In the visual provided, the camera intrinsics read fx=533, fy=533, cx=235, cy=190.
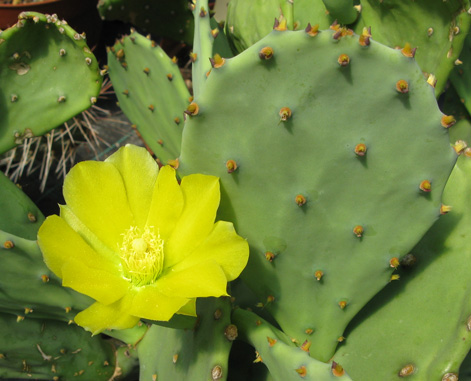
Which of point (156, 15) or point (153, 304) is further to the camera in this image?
point (156, 15)

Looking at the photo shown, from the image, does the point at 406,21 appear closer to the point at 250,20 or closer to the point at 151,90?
the point at 250,20

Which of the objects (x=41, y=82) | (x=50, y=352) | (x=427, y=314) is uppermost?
(x=41, y=82)

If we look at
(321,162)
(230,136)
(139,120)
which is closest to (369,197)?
(321,162)

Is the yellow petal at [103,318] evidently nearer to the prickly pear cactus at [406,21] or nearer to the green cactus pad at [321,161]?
the green cactus pad at [321,161]

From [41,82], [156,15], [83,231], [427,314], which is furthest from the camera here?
[156,15]

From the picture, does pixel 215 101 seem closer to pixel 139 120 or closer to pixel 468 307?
pixel 468 307

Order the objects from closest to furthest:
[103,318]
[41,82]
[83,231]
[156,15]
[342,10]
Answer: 1. [103,318]
2. [83,231]
3. [342,10]
4. [41,82]
5. [156,15]

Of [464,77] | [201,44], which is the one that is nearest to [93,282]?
[201,44]
